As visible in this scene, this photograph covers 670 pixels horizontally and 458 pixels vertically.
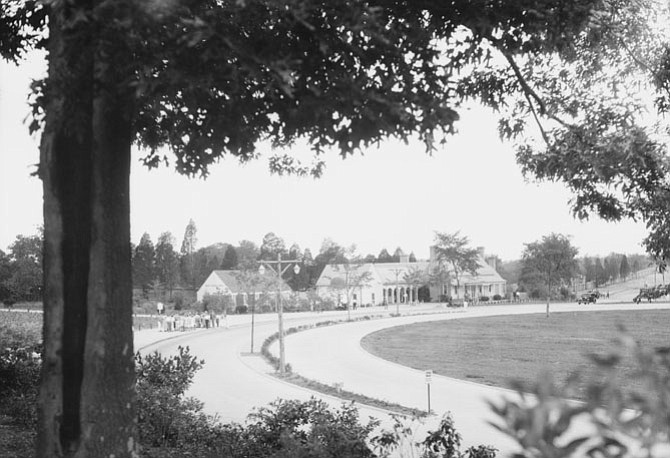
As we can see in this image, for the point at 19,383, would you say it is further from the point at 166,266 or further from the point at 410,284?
the point at 410,284

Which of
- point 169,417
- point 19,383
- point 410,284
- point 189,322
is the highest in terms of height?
point 410,284

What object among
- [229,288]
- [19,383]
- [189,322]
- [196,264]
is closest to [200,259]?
[196,264]

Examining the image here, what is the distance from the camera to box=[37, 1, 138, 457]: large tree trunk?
505cm

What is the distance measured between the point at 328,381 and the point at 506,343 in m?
14.8

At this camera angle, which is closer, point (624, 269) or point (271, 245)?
point (271, 245)

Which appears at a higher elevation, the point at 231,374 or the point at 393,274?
the point at 393,274

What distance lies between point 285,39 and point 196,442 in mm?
6150

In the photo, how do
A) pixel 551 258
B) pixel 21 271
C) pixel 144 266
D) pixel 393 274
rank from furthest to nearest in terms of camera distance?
1. pixel 393 274
2. pixel 144 266
3. pixel 551 258
4. pixel 21 271

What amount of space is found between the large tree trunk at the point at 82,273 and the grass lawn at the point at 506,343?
45.5ft

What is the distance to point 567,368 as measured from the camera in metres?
23.8

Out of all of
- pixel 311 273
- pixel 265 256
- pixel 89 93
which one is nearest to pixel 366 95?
pixel 89 93

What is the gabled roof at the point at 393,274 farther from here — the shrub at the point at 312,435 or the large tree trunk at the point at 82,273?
the large tree trunk at the point at 82,273

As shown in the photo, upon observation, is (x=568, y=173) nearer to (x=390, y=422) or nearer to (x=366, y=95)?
(x=366, y=95)

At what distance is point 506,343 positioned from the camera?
111 ft
